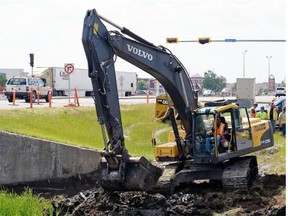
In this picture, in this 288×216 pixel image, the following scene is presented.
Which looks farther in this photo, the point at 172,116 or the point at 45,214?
the point at 172,116

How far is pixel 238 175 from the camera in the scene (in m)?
16.5

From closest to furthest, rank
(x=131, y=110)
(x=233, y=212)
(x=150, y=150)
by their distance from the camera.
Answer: (x=233, y=212), (x=150, y=150), (x=131, y=110)

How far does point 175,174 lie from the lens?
57.3 feet

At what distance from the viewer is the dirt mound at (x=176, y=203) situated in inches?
594

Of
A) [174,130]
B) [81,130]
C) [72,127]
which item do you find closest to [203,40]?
[81,130]

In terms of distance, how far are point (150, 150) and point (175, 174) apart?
9.75m

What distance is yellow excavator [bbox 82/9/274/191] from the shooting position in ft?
48.3

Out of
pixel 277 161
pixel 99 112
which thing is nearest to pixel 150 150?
pixel 277 161

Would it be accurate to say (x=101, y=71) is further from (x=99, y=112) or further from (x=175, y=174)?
(x=175, y=174)

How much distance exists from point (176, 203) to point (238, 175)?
1.94 metres

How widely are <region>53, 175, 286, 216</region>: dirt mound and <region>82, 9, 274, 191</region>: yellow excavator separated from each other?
44 centimetres

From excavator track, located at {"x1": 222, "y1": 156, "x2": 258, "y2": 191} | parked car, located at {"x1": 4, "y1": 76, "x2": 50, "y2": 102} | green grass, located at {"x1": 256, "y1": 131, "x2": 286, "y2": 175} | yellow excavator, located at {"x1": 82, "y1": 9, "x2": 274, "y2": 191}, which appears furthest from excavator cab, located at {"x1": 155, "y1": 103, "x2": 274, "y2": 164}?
parked car, located at {"x1": 4, "y1": 76, "x2": 50, "y2": 102}

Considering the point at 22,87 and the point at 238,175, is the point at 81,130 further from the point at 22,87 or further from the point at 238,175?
the point at 22,87

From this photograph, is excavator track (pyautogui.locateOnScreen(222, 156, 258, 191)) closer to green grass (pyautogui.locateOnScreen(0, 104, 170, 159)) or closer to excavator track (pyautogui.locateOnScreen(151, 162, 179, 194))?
excavator track (pyautogui.locateOnScreen(151, 162, 179, 194))
